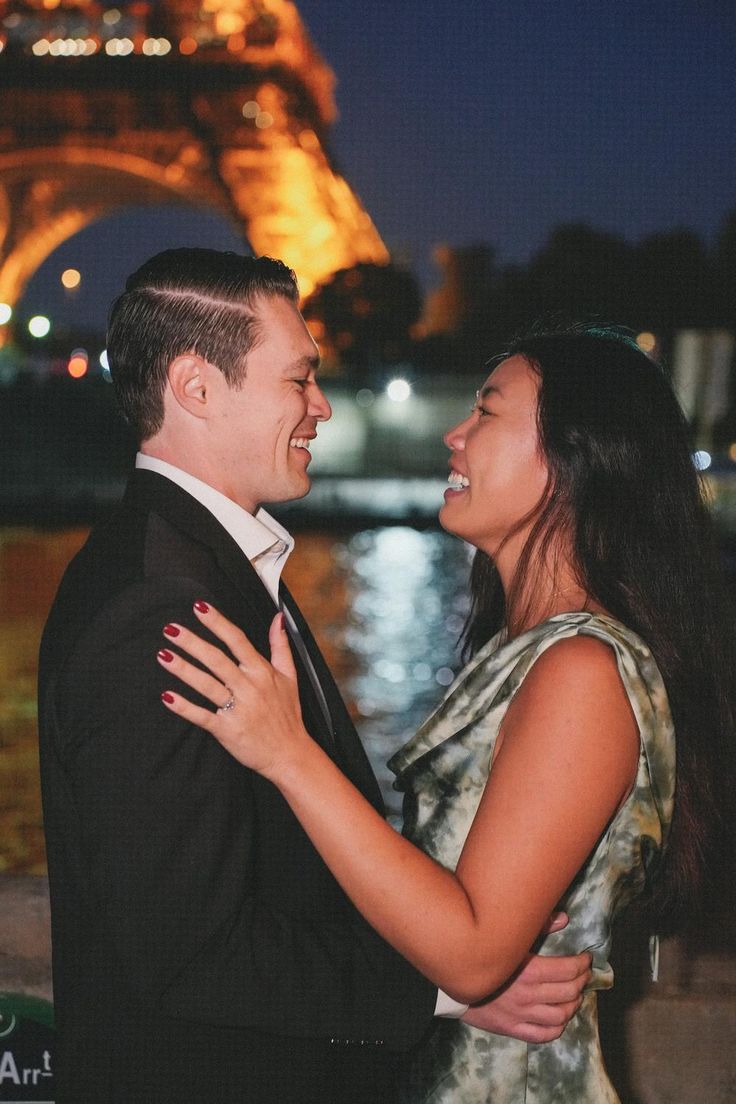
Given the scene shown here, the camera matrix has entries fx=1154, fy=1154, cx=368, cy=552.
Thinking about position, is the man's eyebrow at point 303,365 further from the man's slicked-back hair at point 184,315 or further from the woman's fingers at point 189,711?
the woman's fingers at point 189,711

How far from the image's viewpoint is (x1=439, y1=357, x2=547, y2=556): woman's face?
6.78 ft

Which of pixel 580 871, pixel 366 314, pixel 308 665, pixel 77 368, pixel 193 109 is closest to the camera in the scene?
pixel 580 871

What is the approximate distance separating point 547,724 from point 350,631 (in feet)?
30.9

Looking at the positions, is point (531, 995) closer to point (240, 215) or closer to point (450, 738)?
point (450, 738)

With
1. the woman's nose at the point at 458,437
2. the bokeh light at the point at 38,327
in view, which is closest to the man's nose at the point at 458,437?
the woman's nose at the point at 458,437

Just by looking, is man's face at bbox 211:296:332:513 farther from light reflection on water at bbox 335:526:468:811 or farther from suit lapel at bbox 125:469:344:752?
light reflection on water at bbox 335:526:468:811

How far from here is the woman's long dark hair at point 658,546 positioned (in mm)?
1969

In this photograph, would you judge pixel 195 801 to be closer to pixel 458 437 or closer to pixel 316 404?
pixel 316 404

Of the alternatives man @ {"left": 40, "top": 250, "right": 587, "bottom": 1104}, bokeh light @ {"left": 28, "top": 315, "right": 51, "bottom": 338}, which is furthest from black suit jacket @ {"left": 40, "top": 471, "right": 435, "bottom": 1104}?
bokeh light @ {"left": 28, "top": 315, "right": 51, "bottom": 338}

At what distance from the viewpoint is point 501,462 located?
2.08m

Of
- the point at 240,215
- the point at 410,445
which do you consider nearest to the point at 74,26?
the point at 240,215

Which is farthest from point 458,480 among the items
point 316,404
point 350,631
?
point 350,631

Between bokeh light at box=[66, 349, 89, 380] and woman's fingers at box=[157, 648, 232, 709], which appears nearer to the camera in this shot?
woman's fingers at box=[157, 648, 232, 709]

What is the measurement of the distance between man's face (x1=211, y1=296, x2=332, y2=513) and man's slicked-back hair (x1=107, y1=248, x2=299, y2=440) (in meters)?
0.02
